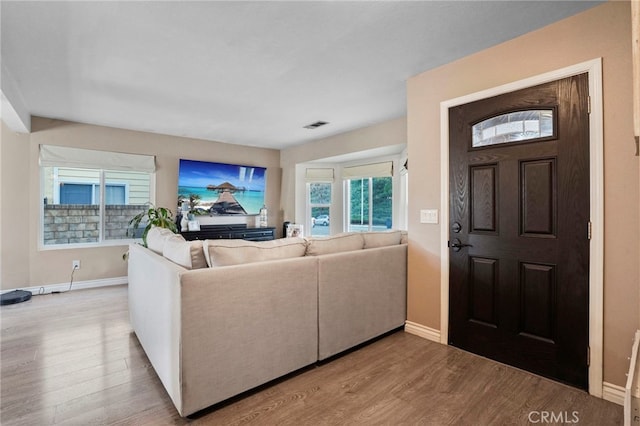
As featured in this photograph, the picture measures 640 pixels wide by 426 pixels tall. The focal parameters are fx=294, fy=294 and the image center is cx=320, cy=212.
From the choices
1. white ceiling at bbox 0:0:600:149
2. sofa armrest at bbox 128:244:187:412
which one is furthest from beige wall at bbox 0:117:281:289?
sofa armrest at bbox 128:244:187:412

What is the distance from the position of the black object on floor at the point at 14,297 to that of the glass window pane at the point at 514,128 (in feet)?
17.5

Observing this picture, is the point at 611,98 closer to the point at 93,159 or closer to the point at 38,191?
the point at 93,159

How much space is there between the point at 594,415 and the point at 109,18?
12.4ft

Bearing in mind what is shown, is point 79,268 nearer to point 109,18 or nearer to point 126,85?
point 126,85

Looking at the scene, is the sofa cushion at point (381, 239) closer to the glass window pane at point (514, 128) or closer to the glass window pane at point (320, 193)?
the glass window pane at point (514, 128)

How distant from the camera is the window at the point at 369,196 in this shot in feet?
16.5

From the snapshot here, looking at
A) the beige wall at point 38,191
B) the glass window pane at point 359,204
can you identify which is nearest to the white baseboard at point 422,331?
the glass window pane at point 359,204

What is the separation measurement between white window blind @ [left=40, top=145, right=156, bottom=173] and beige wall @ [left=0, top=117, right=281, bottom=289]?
81mm

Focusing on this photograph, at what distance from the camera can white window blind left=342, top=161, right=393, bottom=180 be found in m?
A: 4.98

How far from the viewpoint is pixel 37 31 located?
2066 mm

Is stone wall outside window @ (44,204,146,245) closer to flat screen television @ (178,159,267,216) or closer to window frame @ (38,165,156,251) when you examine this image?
window frame @ (38,165,156,251)

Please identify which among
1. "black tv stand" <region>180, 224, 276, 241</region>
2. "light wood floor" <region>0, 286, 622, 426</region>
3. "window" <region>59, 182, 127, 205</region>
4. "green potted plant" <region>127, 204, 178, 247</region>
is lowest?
"light wood floor" <region>0, 286, 622, 426</region>

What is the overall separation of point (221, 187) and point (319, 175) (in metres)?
1.89

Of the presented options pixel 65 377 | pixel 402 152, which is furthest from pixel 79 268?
pixel 402 152
